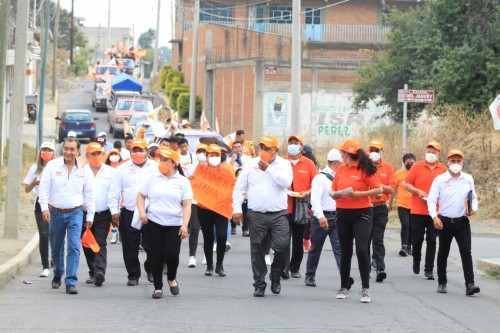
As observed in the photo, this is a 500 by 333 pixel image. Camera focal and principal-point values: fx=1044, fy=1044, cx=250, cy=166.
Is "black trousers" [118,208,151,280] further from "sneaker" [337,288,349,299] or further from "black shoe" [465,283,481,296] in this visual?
"black shoe" [465,283,481,296]

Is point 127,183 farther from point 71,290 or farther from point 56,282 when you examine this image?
point 71,290

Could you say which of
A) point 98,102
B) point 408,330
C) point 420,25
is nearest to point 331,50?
point 98,102

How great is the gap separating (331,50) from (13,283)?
52484mm

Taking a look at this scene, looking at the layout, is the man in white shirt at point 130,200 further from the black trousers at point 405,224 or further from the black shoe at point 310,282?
the black trousers at point 405,224

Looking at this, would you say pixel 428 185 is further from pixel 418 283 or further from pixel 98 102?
pixel 98 102

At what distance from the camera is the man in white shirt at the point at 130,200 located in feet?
45.2

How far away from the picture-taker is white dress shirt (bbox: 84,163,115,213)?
13.8 m

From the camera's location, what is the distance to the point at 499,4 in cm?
3009

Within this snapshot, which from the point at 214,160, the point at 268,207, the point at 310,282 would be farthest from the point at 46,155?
the point at 310,282

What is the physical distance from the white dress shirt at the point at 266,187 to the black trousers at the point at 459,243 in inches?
86.8

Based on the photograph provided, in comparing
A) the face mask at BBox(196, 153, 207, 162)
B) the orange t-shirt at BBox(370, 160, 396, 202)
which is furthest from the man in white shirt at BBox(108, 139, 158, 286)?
the orange t-shirt at BBox(370, 160, 396, 202)

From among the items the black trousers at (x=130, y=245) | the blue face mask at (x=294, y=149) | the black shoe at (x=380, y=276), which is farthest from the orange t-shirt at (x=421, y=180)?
the black trousers at (x=130, y=245)

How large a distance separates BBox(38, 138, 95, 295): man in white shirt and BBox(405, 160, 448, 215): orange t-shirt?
4.90 meters

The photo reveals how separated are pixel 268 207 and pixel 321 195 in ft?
3.90
